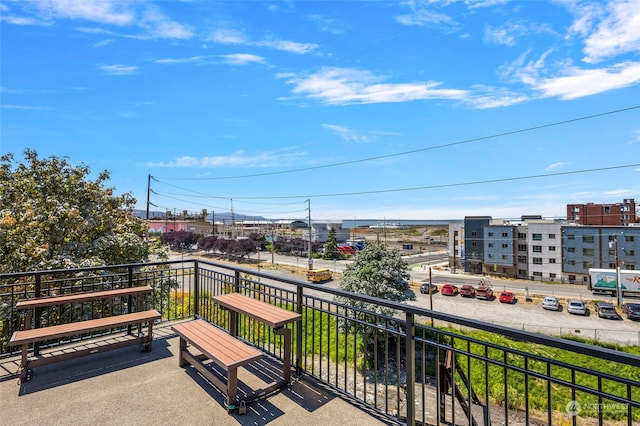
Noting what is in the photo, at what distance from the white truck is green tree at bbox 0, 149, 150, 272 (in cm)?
4127

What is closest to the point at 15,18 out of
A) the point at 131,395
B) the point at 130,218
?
the point at 130,218

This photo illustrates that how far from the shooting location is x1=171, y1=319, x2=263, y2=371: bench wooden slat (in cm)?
288

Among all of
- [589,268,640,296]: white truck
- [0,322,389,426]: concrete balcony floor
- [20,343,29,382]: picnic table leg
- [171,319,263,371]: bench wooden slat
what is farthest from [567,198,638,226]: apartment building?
[20,343,29,382]: picnic table leg

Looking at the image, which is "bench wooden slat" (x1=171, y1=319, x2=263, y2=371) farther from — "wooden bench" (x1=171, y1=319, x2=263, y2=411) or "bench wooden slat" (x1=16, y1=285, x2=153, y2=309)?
"bench wooden slat" (x1=16, y1=285, x2=153, y2=309)

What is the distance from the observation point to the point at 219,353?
118 inches

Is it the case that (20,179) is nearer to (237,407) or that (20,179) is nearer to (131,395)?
(131,395)

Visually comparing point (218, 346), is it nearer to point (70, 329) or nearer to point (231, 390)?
point (231, 390)

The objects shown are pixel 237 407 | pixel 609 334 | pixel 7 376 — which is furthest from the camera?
pixel 609 334

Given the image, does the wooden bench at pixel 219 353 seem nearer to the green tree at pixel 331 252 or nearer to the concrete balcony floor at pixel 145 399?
the concrete balcony floor at pixel 145 399

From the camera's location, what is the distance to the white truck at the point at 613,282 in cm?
3147

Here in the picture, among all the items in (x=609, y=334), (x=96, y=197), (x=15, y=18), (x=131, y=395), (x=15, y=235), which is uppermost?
(x=15, y=18)

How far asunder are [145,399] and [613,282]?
4280cm

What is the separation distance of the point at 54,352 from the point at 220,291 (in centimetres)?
220

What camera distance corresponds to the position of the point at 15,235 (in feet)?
27.1
